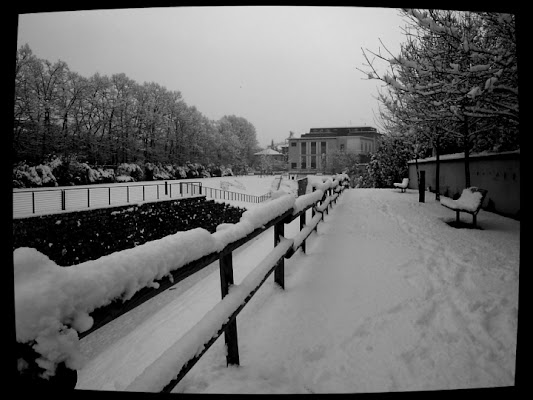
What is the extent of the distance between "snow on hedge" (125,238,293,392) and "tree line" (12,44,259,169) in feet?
20.1

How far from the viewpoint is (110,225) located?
17.9 metres

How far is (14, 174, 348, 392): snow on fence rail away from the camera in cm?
67

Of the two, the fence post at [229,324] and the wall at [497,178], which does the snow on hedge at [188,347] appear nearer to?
the fence post at [229,324]

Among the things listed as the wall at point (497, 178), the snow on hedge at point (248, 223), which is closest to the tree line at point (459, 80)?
the wall at point (497, 178)

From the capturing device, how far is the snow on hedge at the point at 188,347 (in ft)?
3.60

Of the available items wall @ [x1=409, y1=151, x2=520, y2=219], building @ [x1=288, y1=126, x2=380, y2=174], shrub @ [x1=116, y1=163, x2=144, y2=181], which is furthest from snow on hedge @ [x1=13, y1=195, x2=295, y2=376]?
building @ [x1=288, y1=126, x2=380, y2=174]

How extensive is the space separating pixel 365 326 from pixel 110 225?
1903 centimetres

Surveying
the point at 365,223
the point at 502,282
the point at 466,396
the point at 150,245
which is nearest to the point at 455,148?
the point at 365,223

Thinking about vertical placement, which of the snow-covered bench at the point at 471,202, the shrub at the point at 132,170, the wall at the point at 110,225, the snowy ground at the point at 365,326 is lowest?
the wall at the point at 110,225

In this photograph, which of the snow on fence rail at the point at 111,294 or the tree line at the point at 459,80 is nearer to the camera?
the snow on fence rail at the point at 111,294

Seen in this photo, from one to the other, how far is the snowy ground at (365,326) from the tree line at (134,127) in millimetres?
5600

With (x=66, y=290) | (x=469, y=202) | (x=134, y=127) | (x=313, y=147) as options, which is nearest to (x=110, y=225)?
(x=134, y=127)

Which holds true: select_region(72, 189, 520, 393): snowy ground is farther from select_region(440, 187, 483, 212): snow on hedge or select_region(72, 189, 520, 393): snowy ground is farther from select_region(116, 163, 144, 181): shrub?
select_region(116, 163, 144, 181): shrub

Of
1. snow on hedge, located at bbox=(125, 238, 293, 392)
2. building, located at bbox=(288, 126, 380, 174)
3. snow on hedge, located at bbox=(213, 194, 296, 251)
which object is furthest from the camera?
building, located at bbox=(288, 126, 380, 174)
